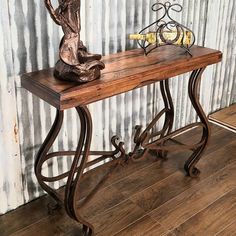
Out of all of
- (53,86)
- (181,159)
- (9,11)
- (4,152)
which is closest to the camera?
(53,86)

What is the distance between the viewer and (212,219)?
205 centimetres

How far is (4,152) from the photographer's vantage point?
1.98 metres

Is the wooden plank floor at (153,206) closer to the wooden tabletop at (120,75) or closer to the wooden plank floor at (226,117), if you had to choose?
the wooden plank floor at (226,117)

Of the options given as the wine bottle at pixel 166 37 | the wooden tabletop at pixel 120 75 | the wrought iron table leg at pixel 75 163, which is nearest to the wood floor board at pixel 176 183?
the wrought iron table leg at pixel 75 163

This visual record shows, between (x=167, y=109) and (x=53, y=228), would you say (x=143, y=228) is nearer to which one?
(x=53, y=228)

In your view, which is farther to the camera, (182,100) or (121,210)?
(182,100)

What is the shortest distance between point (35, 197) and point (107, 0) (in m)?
1.23

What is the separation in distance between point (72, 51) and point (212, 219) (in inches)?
46.9

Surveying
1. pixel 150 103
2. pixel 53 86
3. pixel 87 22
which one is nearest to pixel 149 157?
pixel 150 103

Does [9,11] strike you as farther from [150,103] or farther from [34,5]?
[150,103]

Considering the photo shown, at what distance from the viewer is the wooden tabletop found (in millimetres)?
1576

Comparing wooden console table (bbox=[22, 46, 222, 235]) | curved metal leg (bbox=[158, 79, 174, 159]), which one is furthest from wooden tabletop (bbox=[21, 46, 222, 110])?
curved metal leg (bbox=[158, 79, 174, 159])

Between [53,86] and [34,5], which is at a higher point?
[34,5]

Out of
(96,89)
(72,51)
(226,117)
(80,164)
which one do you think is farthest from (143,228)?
(226,117)
